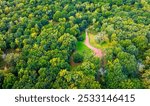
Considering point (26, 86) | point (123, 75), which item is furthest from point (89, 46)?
point (26, 86)

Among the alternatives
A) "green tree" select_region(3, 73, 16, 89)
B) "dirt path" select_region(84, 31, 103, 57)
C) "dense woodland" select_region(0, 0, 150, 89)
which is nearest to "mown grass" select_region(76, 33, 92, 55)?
"dense woodland" select_region(0, 0, 150, 89)

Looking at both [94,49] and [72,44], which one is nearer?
[72,44]

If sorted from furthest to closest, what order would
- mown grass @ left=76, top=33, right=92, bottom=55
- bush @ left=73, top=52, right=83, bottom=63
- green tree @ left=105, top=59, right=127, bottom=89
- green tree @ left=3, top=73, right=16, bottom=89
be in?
mown grass @ left=76, top=33, right=92, bottom=55 → bush @ left=73, top=52, right=83, bottom=63 → green tree @ left=3, top=73, right=16, bottom=89 → green tree @ left=105, top=59, right=127, bottom=89

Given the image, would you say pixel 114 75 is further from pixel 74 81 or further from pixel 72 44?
pixel 72 44

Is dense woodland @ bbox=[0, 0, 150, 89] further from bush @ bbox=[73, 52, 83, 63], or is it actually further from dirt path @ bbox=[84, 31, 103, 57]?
dirt path @ bbox=[84, 31, 103, 57]

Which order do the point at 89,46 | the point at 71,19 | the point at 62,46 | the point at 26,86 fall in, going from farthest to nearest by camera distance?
the point at 71,19 → the point at 89,46 → the point at 62,46 → the point at 26,86

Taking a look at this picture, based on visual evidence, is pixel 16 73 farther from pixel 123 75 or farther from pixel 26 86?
pixel 123 75

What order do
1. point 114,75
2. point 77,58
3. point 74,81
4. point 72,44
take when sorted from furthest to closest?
point 72,44, point 77,58, point 114,75, point 74,81

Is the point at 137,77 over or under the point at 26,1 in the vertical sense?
under

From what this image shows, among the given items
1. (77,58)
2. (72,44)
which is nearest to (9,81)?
(77,58)
